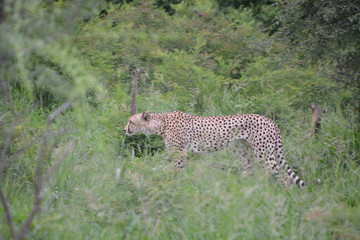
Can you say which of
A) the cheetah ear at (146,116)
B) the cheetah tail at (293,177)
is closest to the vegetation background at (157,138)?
the cheetah tail at (293,177)

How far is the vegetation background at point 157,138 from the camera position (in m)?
4.46

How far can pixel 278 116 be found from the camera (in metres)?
8.96

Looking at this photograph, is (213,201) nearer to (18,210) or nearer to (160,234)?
(160,234)

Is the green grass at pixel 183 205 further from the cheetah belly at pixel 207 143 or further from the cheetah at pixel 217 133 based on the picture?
the cheetah belly at pixel 207 143

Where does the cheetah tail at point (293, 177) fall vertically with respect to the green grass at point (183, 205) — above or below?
below

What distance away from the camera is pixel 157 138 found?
8688mm

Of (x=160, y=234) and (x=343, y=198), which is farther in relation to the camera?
(x=343, y=198)

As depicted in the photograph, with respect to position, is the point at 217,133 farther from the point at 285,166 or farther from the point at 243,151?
the point at 285,166

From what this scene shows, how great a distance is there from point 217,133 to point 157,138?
118 centimetres

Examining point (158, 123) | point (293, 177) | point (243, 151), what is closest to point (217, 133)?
point (243, 151)

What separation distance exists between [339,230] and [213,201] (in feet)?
3.87

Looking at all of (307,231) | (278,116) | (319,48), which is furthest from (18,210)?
(278,116)

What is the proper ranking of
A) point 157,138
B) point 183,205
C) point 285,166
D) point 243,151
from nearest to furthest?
1. point 183,205
2. point 285,166
3. point 243,151
4. point 157,138

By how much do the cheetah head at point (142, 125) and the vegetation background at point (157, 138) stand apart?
235 millimetres
